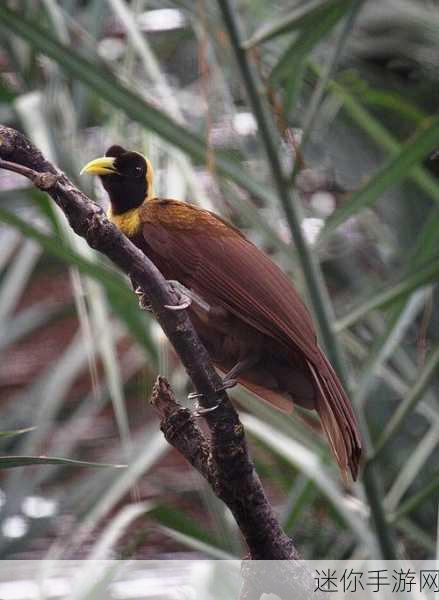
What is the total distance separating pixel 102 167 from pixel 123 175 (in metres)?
0.03

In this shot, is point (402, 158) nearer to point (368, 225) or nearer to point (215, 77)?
point (215, 77)

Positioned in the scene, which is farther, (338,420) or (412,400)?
(412,400)

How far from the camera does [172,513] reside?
115cm

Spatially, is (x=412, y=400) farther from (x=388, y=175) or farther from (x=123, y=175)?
(x=123, y=175)

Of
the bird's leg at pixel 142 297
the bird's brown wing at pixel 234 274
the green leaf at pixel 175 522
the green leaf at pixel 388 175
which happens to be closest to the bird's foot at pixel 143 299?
the bird's leg at pixel 142 297

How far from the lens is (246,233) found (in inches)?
55.4

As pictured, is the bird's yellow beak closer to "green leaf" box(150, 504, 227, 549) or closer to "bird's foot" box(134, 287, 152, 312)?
"bird's foot" box(134, 287, 152, 312)

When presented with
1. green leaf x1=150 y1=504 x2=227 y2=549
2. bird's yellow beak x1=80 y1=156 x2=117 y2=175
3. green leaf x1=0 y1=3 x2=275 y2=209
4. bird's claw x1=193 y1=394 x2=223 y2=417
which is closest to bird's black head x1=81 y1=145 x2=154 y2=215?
bird's yellow beak x1=80 y1=156 x2=117 y2=175

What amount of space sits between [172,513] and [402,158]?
0.46 m

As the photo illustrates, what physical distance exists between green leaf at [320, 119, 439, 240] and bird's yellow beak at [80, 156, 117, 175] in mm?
211

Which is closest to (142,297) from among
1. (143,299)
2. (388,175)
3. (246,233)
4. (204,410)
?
(143,299)

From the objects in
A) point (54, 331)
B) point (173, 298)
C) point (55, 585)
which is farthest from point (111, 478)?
point (54, 331)

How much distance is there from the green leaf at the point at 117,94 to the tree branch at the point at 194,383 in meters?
0.32

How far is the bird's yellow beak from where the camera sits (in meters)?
0.92
